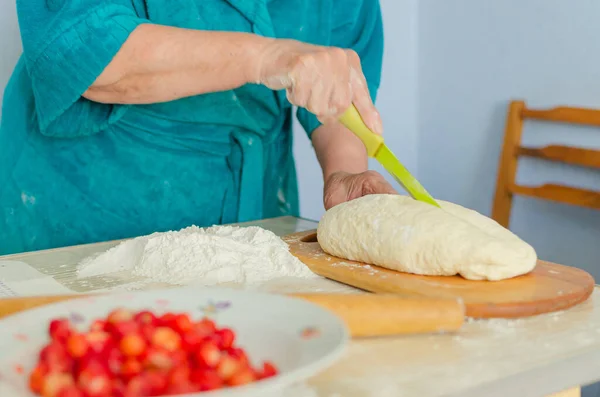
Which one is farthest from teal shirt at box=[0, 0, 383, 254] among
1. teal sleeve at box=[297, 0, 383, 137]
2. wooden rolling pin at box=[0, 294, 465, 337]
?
wooden rolling pin at box=[0, 294, 465, 337]

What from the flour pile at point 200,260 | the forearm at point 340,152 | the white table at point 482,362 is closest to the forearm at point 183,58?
the flour pile at point 200,260

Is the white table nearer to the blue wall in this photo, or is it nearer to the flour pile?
the flour pile

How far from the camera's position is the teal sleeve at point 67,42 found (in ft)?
3.04

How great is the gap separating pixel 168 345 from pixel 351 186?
0.72m

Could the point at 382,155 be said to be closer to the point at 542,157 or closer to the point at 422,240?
the point at 422,240

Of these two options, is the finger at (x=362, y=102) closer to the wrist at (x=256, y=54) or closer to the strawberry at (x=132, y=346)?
the wrist at (x=256, y=54)

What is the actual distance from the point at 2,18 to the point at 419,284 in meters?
1.36

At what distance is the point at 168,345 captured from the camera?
49 cm

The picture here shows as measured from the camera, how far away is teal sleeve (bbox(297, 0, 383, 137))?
4.48ft

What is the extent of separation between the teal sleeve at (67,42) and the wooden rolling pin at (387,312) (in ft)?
1.25

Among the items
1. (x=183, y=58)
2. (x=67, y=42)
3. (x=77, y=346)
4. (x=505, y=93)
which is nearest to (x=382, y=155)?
(x=183, y=58)

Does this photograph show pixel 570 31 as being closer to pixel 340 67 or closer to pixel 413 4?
pixel 413 4

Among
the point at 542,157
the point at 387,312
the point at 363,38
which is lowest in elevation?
the point at 542,157

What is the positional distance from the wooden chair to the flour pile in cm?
117
